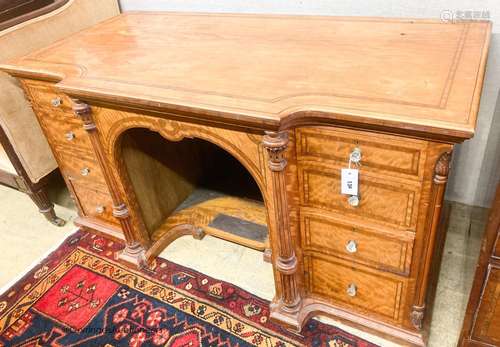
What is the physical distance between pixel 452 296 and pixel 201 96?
119cm

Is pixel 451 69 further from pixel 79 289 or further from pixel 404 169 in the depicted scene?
pixel 79 289

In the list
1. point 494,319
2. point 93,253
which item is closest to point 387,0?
point 494,319

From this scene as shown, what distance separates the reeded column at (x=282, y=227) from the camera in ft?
3.67

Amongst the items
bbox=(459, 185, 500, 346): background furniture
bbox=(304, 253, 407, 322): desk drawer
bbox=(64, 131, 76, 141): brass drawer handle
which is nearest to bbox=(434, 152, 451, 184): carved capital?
bbox=(459, 185, 500, 346): background furniture

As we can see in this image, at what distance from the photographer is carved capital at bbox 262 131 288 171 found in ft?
3.64

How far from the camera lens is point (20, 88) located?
1.86 metres

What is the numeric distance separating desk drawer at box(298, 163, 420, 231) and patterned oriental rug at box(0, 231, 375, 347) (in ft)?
1.76

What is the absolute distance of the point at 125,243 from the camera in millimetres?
1972

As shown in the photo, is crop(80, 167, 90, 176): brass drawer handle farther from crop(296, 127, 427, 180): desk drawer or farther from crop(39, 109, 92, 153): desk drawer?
crop(296, 127, 427, 180): desk drawer

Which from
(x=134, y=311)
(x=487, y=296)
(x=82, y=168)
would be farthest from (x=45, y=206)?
(x=487, y=296)

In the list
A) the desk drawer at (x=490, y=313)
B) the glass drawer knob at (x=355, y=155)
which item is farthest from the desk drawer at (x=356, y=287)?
the glass drawer knob at (x=355, y=155)

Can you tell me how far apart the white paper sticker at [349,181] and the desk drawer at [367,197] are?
0.02 metres

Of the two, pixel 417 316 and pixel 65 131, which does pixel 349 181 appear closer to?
pixel 417 316

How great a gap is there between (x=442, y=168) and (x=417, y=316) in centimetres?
57
